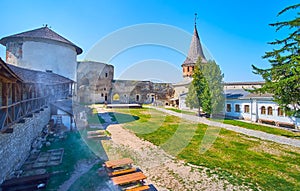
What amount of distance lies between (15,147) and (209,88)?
16226mm

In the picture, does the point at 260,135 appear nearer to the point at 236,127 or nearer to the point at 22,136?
the point at 236,127

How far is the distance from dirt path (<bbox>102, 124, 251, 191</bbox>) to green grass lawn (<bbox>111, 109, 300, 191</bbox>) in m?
0.46

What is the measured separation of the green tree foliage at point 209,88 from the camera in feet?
60.5

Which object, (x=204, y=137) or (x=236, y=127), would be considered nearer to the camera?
(x=204, y=137)

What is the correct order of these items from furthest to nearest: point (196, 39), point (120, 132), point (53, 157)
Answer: point (196, 39) → point (120, 132) → point (53, 157)

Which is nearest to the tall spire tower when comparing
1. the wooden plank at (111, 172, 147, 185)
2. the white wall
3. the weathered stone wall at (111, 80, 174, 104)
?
the weathered stone wall at (111, 80, 174, 104)

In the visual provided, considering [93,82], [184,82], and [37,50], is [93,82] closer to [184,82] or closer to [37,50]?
[37,50]

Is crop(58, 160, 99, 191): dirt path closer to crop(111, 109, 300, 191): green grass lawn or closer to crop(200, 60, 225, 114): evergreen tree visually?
crop(111, 109, 300, 191): green grass lawn

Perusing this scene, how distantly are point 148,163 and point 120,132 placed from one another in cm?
549

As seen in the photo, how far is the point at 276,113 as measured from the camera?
15.6m

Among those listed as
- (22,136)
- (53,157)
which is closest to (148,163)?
(53,157)

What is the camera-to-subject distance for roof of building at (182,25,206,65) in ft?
93.6

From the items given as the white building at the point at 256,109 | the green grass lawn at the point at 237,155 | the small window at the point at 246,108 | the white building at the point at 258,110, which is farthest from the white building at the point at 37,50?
the small window at the point at 246,108

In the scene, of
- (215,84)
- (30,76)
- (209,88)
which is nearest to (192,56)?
(215,84)
